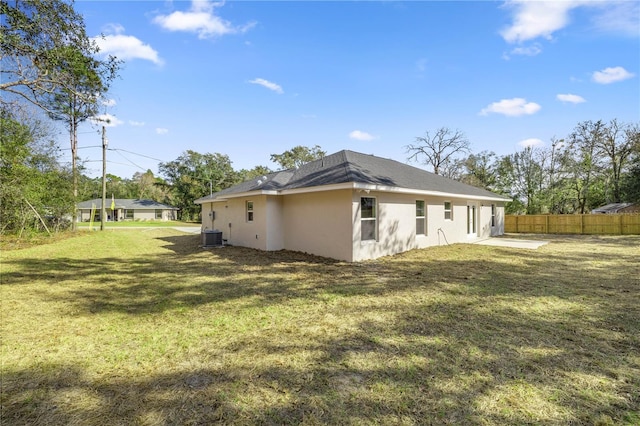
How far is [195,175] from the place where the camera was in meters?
43.1

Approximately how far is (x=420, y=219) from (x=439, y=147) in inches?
875

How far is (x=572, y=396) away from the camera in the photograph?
256cm

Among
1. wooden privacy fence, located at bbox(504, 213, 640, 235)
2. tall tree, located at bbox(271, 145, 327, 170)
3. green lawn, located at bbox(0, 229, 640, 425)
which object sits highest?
tall tree, located at bbox(271, 145, 327, 170)

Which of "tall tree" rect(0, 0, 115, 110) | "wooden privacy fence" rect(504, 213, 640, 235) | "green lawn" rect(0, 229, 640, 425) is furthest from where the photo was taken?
"wooden privacy fence" rect(504, 213, 640, 235)

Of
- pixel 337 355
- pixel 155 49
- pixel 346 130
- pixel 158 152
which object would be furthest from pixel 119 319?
pixel 158 152

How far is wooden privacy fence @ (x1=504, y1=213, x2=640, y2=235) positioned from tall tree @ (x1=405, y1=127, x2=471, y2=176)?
476 inches

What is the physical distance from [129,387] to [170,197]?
5672cm

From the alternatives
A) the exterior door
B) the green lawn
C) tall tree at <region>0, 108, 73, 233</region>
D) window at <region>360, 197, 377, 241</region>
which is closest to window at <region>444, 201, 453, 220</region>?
the exterior door

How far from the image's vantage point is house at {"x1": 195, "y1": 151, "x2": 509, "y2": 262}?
30.7ft

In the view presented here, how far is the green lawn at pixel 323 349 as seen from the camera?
242 centimetres

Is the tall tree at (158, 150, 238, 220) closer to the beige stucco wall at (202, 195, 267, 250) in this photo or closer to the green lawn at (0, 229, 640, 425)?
the beige stucco wall at (202, 195, 267, 250)

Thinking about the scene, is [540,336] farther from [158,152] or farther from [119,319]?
[158,152]

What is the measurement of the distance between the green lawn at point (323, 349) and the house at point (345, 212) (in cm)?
254

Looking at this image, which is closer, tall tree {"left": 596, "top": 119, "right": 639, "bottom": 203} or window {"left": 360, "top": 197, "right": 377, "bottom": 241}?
window {"left": 360, "top": 197, "right": 377, "bottom": 241}
